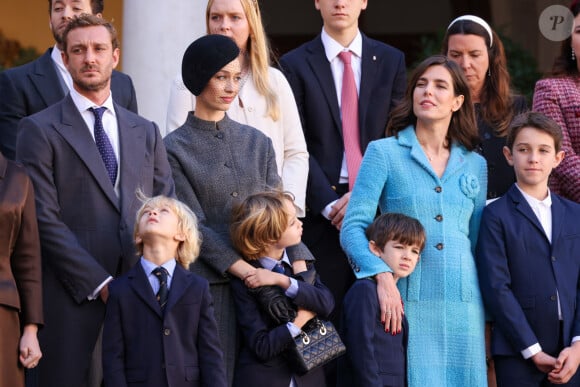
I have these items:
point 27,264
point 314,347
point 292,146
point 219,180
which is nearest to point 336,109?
point 292,146

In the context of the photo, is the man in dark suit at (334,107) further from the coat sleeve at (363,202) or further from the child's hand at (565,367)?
the child's hand at (565,367)

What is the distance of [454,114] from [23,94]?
85.2 inches

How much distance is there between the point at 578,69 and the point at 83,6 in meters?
2.67

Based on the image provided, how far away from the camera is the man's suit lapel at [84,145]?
18.7 feet

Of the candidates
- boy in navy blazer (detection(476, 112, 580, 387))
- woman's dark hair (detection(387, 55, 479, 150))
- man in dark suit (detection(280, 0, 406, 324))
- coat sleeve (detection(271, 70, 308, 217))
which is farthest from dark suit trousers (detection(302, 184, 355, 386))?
boy in navy blazer (detection(476, 112, 580, 387))

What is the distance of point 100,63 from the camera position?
5879mm

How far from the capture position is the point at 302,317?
5770 mm

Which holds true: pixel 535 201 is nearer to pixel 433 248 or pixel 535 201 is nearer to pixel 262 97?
pixel 433 248

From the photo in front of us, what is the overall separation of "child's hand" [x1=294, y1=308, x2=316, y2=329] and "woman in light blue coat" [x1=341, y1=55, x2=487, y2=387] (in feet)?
1.03

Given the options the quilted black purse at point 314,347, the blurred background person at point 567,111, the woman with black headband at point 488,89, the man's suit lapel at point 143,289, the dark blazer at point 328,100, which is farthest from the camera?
the woman with black headband at point 488,89

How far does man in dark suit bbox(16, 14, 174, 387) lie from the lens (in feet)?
18.2

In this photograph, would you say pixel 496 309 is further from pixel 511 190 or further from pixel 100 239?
pixel 100 239

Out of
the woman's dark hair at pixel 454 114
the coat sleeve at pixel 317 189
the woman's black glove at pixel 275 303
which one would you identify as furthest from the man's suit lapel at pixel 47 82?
the woman's dark hair at pixel 454 114

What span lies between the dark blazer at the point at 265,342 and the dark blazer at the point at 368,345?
0.44ft
